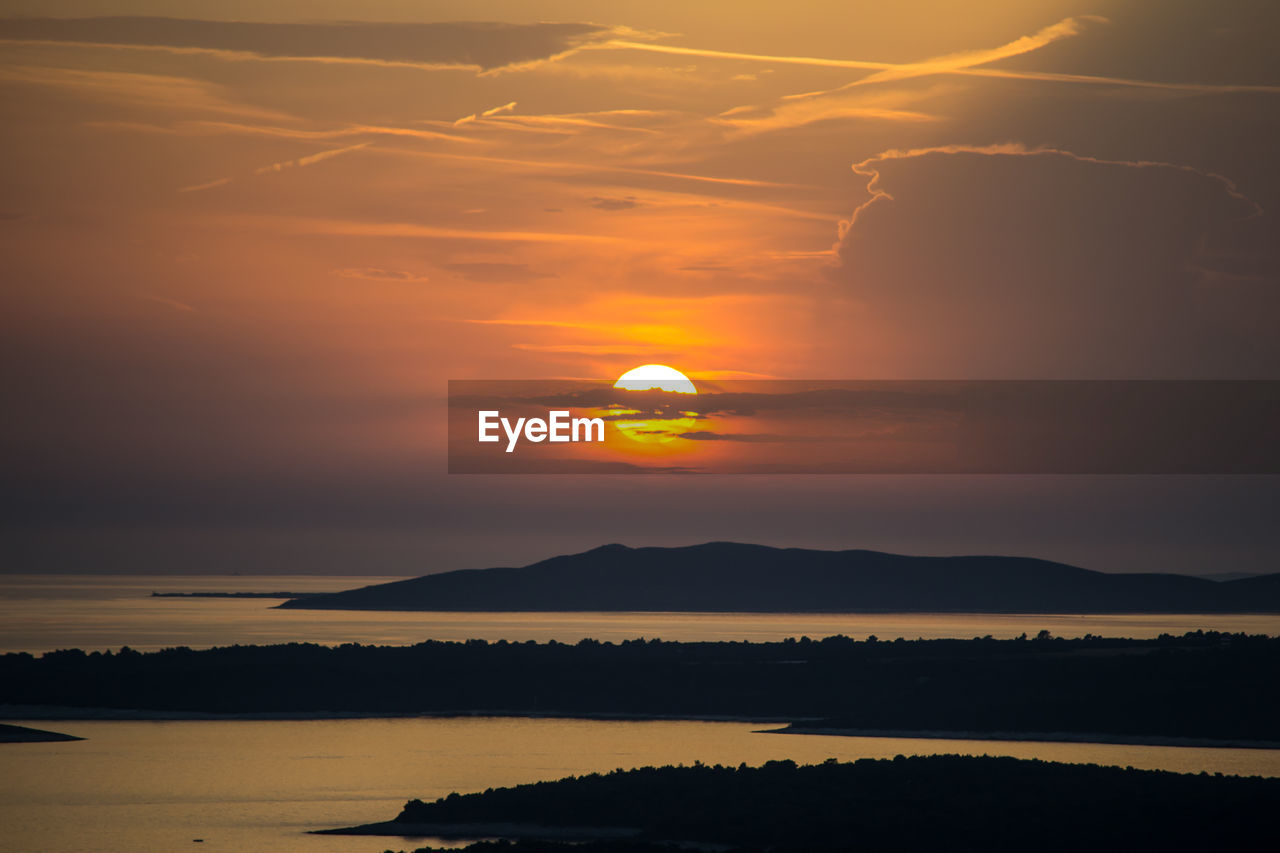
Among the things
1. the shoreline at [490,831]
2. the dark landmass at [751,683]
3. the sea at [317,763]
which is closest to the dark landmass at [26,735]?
the sea at [317,763]

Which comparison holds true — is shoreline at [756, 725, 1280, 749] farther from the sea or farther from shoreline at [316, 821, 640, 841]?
shoreline at [316, 821, 640, 841]

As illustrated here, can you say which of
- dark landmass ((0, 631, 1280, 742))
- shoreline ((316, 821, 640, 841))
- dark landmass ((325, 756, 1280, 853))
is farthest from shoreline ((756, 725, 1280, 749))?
shoreline ((316, 821, 640, 841))

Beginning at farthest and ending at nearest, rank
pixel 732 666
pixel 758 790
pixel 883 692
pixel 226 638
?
pixel 226 638 < pixel 732 666 < pixel 883 692 < pixel 758 790

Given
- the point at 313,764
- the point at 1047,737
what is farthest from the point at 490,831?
the point at 1047,737

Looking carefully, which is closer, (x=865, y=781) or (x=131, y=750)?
(x=865, y=781)

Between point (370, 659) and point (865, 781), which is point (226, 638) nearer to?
point (370, 659)

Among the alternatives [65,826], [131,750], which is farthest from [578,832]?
[131,750]

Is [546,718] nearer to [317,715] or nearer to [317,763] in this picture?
[317,715]
